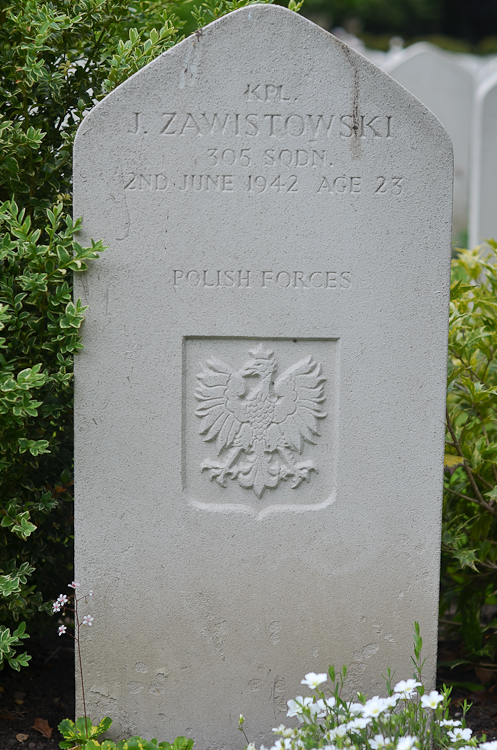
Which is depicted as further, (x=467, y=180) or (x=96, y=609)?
(x=467, y=180)

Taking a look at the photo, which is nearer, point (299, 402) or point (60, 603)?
point (60, 603)

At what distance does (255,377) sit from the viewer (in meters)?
2.53

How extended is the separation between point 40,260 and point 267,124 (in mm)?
840

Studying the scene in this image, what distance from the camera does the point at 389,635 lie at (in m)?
2.57

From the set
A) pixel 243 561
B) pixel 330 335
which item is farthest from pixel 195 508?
pixel 330 335

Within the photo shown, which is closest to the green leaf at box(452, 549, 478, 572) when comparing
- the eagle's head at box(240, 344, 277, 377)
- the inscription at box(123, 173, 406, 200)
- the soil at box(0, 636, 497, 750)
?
the soil at box(0, 636, 497, 750)

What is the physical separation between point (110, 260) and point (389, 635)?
158 cm

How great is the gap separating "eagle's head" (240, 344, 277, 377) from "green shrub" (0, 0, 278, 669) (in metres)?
0.57

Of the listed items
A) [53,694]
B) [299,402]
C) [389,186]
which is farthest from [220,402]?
[53,694]

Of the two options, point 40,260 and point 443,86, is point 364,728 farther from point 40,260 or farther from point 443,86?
point 443,86

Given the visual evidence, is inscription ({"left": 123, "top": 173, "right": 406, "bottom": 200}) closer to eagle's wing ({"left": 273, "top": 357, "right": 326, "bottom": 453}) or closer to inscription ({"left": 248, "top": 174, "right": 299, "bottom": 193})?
inscription ({"left": 248, "top": 174, "right": 299, "bottom": 193})

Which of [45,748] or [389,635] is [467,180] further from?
[45,748]

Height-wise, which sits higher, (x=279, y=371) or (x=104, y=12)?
(x=104, y=12)

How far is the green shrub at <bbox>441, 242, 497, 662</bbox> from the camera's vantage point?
286 centimetres
